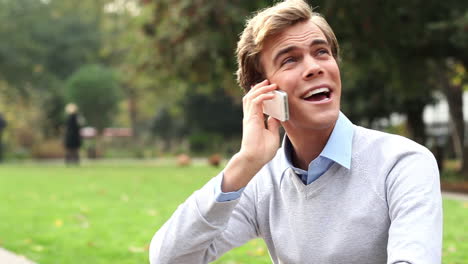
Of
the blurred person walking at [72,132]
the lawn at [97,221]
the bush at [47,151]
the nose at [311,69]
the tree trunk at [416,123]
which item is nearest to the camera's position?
the nose at [311,69]

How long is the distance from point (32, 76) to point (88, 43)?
10956 millimetres

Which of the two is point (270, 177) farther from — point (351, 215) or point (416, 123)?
point (416, 123)

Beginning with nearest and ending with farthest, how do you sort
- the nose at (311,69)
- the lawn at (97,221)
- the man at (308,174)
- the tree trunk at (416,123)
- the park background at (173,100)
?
1. the man at (308,174)
2. the nose at (311,69)
3. the lawn at (97,221)
4. the park background at (173,100)
5. the tree trunk at (416,123)

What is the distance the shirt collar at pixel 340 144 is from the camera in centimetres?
232

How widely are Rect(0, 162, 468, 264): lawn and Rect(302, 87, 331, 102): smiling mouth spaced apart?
3.98m

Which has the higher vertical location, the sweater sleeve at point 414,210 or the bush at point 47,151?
the sweater sleeve at point 414,210

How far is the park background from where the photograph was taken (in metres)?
8.15

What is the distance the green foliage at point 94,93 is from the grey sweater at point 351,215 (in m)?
37.1

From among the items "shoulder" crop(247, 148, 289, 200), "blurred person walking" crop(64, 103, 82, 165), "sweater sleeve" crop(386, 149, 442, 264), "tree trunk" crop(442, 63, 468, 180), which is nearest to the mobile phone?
"shoulder" crop(247, 148, 289, 200)

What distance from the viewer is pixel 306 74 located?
7.73 ft

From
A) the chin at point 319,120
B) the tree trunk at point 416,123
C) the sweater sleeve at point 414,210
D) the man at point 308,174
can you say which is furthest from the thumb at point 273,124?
the tree trunk at point 416,123

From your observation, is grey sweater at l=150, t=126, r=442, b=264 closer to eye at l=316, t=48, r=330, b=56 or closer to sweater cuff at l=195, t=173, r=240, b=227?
sweater cuff at l=195, t=173, r=240, b=227

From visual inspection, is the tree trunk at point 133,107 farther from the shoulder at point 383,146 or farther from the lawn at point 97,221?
the shoulder at point 383,146

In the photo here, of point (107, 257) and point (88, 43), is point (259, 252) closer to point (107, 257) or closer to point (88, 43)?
point (107, 257)
